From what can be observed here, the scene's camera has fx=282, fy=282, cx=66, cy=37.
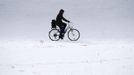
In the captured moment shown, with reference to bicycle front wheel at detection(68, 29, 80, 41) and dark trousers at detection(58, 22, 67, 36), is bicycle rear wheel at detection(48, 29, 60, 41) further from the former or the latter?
bicycle front wheel at detection(68, 29, 80, 41)

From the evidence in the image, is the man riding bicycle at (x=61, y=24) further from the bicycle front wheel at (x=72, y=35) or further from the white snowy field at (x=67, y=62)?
the white snowy field at (x=67, y=62)

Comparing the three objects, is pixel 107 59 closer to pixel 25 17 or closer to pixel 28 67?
pixel 28 67

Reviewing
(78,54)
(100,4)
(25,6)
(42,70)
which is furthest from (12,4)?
(42,70)

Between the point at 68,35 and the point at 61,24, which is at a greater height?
the point at 61,24

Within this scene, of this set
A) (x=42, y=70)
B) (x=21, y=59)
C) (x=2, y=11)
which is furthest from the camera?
(x=2, y=11)

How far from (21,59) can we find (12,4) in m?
18.0

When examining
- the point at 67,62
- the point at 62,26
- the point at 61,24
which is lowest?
the point at 67,62

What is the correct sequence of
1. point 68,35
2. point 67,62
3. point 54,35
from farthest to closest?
point 68,35, point 54,35, point 67,62

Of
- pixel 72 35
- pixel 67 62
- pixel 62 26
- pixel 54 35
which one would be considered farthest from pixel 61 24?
pixel 67 62

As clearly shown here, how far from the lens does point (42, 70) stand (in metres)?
7.50

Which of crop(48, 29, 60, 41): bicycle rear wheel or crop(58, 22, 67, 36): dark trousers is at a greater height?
crop(58, 22, 67, 36): dark trousers

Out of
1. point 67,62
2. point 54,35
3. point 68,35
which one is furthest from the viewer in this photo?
point 68,35

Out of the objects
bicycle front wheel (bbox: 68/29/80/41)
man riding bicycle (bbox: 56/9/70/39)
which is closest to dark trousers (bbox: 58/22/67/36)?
man riding bicycle (bbox: 56/9/70/39)

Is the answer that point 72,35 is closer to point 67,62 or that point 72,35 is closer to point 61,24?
point 61,24
